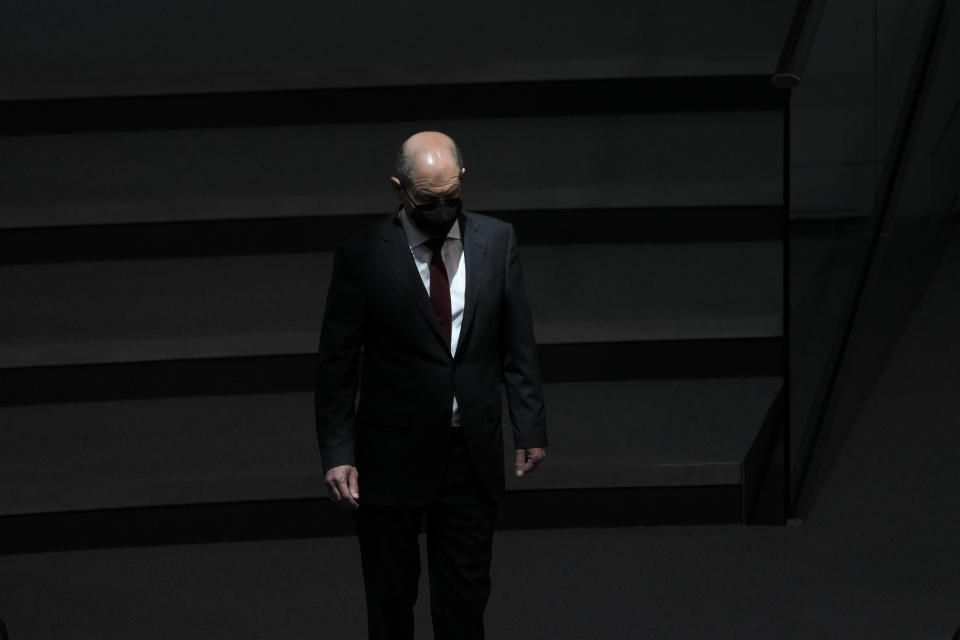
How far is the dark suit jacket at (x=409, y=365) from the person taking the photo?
270 cm

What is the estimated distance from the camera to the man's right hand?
2.70m

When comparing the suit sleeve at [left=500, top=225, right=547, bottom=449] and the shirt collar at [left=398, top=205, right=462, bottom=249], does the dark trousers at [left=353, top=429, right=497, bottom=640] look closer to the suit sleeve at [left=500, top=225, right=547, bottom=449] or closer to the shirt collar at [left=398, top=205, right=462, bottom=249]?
the suit sleeve at [left=500, top=225, right=547, bottom=449]

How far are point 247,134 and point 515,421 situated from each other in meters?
2.28

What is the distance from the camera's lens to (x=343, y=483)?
2695 mm

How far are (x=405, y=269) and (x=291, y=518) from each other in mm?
1459

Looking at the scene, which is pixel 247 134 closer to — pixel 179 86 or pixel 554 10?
pixel 179 86

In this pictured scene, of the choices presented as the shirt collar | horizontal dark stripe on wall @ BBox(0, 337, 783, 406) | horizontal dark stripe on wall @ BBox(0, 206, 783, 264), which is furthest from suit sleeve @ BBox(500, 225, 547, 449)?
horizontal dark stripe on wall @ BBox(0, 206, 783, 264)

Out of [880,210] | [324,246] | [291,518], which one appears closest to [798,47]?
[880,210]

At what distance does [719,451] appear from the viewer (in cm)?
393

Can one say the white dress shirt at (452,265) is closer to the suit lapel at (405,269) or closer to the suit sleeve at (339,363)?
the suit lapel at (405,269)

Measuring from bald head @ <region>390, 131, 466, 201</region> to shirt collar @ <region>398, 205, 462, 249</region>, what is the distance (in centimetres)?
12

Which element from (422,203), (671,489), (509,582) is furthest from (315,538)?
(422,203)

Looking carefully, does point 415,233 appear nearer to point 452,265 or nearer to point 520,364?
point 452,265

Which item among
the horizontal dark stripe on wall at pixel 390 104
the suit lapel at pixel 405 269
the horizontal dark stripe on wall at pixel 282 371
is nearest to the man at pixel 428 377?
the suit lapel at pixel 405 269
